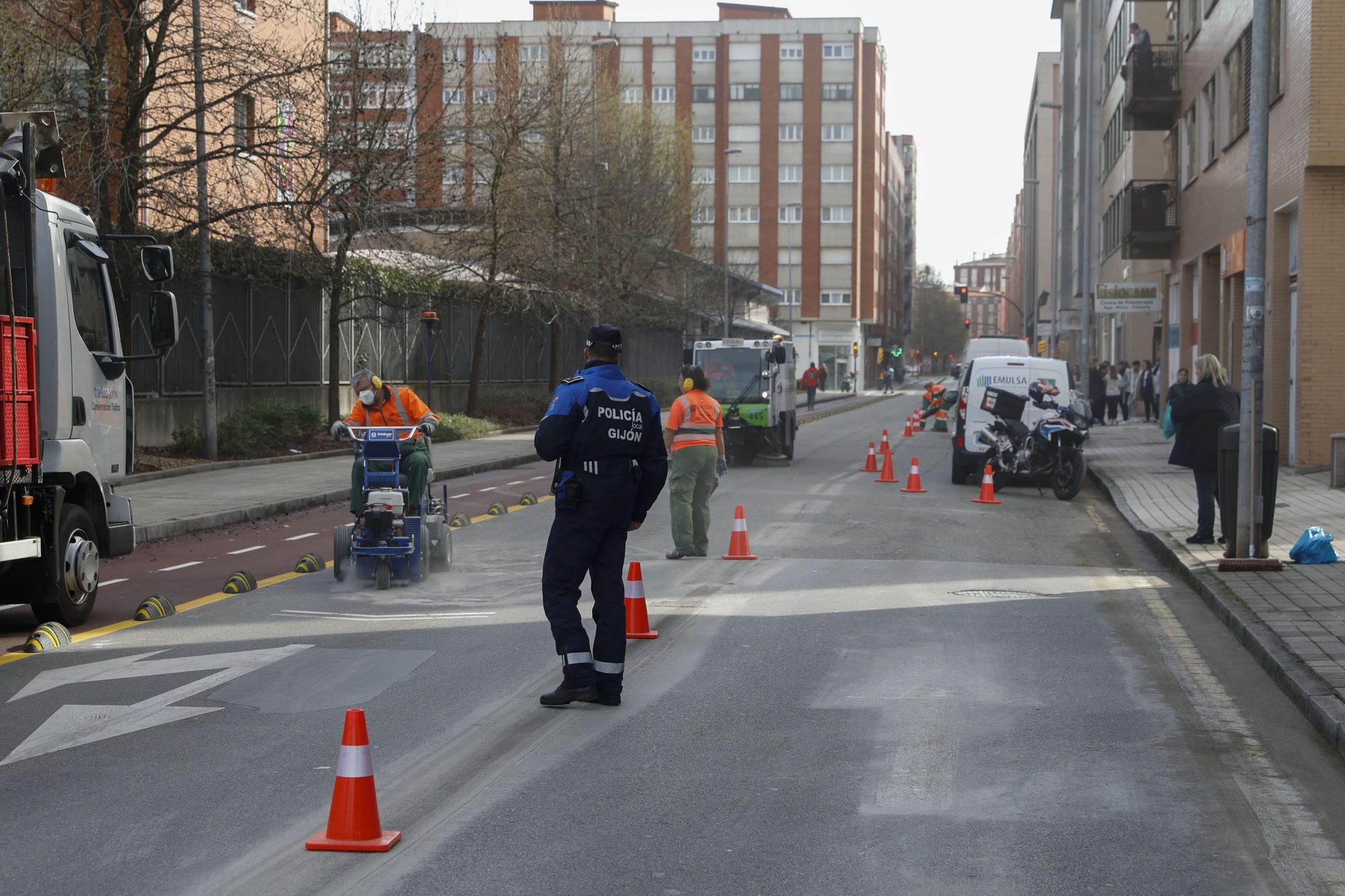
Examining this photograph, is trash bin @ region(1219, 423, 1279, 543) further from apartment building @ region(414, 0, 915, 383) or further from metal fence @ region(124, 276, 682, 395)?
apartment building @ region(414, 0, 915, 383)

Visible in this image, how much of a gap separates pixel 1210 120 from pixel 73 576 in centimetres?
2707

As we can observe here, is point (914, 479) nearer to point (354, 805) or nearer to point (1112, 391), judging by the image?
point (354, 805)

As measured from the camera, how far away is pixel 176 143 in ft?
77.2

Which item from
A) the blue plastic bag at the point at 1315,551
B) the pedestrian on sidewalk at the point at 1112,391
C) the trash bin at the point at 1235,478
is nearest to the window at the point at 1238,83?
the pedestrian on sidewalk at the point at 1112,391

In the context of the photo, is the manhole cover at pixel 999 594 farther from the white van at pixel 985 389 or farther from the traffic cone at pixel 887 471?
the traffic cone at pixel 887 471

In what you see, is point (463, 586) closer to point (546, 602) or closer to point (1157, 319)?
point (546, 602)

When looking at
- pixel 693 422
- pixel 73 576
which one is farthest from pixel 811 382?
pixel 73 576

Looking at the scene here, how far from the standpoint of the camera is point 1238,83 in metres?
27.1

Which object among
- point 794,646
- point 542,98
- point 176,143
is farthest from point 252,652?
point 542,98

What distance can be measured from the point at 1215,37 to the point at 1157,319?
54.5ft

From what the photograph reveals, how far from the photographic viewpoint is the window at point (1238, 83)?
26.1 meters

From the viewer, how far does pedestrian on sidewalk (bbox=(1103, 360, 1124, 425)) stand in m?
42.6

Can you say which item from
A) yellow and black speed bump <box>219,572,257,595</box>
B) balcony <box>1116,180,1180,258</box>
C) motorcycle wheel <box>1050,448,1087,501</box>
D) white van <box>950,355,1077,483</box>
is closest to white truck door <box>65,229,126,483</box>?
yellow and black speed bump <box>219,572,257,595</box>

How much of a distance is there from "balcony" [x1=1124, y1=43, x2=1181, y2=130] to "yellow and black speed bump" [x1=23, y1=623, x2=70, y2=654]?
31295 millimetres
